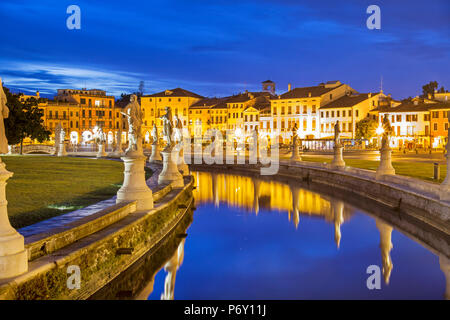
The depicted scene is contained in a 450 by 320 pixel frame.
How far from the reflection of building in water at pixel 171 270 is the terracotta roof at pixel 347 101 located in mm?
74015

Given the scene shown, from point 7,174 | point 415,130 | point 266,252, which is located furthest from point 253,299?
point 415,130

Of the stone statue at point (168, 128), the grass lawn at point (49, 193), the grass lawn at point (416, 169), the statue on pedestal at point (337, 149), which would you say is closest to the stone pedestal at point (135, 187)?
the grass lawn at point (49, 193)

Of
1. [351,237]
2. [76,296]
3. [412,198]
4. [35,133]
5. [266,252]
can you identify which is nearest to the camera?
[76,296]

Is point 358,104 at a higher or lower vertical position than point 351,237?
higher

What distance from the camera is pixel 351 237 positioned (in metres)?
15.8

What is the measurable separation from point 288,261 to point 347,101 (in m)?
76.1

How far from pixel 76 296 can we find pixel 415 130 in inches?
2971

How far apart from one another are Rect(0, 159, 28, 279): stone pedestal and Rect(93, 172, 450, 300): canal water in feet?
8.16

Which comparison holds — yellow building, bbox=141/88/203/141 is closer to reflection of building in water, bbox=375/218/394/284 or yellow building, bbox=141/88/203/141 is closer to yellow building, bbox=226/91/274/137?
yellow building, bbox=226/91/274/137

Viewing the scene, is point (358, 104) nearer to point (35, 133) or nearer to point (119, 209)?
point (35, 133)

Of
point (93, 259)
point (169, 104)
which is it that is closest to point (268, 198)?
point (93, 259)

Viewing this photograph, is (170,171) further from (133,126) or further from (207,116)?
(207,116)

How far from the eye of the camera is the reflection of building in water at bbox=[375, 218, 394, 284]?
1190 cm

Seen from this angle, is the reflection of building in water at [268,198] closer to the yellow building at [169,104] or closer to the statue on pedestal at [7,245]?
the statue on pedestal at [7,245]
